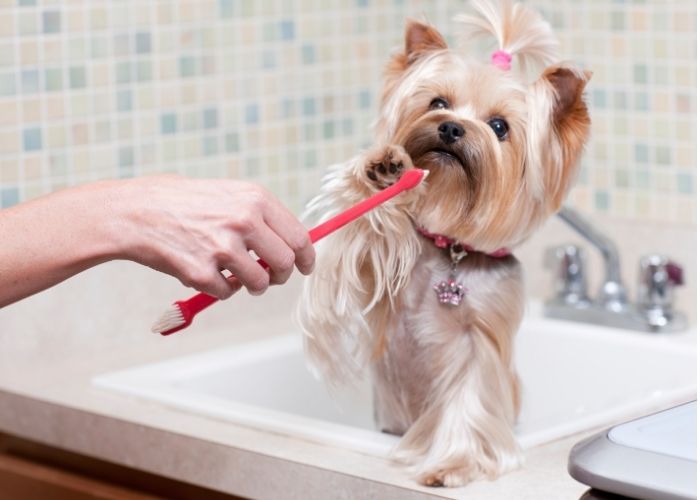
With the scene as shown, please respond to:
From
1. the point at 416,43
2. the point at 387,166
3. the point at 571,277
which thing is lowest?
the point at 571,277

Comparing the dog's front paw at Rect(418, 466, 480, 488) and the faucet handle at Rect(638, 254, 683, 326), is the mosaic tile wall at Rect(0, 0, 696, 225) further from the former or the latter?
the dog's front paw at Rect(418, 466, 480, 488)

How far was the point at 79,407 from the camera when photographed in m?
1.48

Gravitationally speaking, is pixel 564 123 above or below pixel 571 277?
above

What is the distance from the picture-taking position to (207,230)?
103cm

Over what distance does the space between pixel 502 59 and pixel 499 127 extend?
0.23 ft

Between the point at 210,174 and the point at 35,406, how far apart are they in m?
0.46

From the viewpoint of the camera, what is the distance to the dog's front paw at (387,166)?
1.22m

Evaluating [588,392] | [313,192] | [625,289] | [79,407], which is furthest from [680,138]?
[79,407]

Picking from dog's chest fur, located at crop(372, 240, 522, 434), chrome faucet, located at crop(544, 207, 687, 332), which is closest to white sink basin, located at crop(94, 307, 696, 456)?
chrome faucet, located at crop(544, 207, 687, 332)

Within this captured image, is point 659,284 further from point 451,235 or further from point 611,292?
point 451,235

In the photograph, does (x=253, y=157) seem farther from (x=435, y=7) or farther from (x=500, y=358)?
(x=500, y=358)

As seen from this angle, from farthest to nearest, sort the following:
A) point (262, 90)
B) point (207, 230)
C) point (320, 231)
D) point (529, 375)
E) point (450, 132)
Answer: point (262, 90)
point (529, 375)
point (450, 132)
point (320, 231)
point (207, 230)

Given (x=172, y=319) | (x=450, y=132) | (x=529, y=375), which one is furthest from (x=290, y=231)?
(x=529, y=375)

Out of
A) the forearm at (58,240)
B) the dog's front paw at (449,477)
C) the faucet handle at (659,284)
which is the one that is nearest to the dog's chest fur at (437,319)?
the dog's front paw at (449,477)
